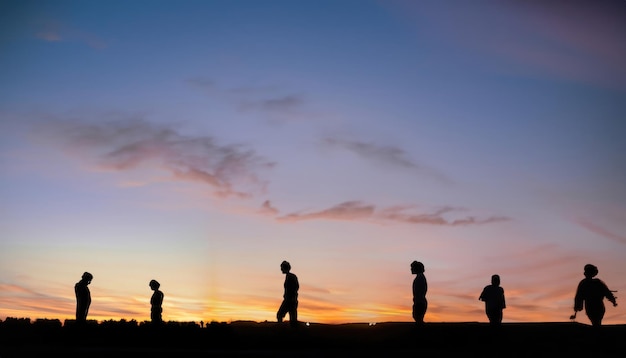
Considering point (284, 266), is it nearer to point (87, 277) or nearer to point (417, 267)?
point (417, 267)

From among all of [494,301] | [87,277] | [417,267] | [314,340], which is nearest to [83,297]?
[87,277]

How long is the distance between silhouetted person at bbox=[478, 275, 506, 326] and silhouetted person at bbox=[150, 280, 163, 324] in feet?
34.2

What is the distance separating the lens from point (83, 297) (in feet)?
72.4

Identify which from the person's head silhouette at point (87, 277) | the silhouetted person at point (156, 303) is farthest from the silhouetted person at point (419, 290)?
the person's head silhouette at point (87, 277)

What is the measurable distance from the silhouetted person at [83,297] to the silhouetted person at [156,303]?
215cm

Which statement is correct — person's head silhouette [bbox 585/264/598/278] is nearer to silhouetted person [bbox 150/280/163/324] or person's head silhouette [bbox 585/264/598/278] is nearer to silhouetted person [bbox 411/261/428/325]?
silhouetted person [bbox 411/261/428/325]

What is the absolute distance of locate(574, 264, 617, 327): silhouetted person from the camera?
67.3ft

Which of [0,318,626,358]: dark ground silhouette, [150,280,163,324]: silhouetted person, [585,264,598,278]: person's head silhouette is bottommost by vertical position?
[0,318,626,358]: dark ground silhouette

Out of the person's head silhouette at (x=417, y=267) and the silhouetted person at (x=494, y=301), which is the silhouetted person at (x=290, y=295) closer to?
the person's head silhouette at (x=417, y=267)

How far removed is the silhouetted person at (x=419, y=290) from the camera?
2130cm

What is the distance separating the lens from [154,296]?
930 inches

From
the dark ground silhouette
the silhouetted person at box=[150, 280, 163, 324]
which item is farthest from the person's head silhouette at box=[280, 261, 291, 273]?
the silhouetted person at box=[150, 280, 163, 324]

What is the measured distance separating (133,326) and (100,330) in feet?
3.16

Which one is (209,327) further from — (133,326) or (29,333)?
(29,333)
